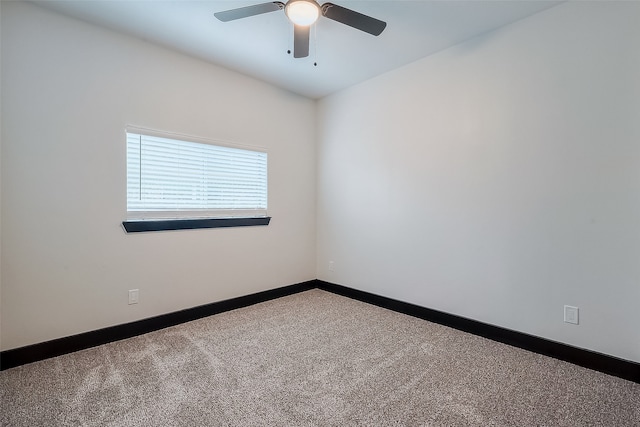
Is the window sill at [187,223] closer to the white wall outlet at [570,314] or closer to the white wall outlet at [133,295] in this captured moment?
the white wall outlet at [133,295]

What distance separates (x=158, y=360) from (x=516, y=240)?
2.92 m

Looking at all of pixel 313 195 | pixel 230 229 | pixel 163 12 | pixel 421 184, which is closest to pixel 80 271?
pixel 230 229

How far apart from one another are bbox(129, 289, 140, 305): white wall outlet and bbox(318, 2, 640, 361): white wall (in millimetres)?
2327

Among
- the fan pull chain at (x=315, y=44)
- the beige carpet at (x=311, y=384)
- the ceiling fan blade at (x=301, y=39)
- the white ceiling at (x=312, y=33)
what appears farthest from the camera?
the fan pull chain at (x=315, y=44)

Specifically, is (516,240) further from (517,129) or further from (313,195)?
(313,195)

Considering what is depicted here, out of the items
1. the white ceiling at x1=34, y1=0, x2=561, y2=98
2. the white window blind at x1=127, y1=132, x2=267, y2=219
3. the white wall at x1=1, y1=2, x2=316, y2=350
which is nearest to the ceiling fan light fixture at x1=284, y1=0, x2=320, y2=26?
the white ceiling at x1=34, y1=0, x2=561, y2=98

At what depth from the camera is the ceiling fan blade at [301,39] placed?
6.79 feet

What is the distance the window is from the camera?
2641 mm

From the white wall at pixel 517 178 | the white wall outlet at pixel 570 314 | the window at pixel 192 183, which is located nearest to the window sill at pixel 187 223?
the window at pixel 192 183

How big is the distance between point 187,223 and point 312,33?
2.08 meters

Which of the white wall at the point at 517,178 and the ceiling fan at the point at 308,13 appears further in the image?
the white wall at the point at 517,178

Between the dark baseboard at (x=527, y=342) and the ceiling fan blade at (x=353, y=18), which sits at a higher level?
the ceiling fan blade at (x=353, y=18)

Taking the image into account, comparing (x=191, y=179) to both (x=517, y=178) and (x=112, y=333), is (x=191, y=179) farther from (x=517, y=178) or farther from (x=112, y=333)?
(x=517, y=178)

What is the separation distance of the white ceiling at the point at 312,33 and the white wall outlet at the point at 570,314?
222cm
